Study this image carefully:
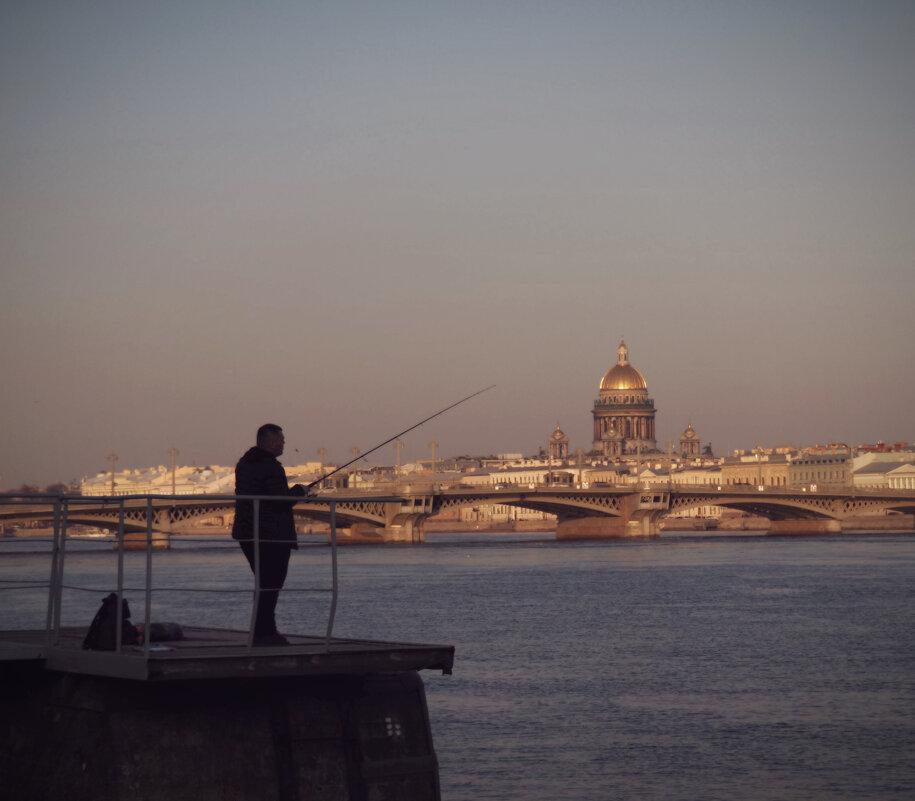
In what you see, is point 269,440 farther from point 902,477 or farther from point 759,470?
point 759,470

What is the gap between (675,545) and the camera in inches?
3329

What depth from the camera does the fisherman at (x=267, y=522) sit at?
6.80m

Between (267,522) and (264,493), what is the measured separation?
0.20 metres

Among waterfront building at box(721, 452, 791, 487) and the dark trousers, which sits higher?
waterfront building at box(721, 452, 791, 487)

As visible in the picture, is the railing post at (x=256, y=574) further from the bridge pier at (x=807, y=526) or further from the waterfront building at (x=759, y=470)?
the waterfront building at (x=759, y=470)

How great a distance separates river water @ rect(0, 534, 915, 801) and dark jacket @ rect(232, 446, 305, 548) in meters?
0.28

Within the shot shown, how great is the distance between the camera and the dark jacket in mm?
6977

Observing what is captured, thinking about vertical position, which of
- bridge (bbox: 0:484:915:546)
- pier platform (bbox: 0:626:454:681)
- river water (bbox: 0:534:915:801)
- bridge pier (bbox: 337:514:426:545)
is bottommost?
river water (bbox: 0:534:915:801)

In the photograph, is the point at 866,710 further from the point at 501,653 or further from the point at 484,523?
the point at 484,523

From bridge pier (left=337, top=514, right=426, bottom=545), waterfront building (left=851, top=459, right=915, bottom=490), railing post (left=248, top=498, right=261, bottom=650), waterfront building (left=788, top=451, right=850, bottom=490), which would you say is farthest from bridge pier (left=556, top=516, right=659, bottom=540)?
railing post (left=248, top=498, right=261, bottom=650)

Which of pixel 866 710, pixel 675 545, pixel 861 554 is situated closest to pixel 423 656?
pixel 866 710

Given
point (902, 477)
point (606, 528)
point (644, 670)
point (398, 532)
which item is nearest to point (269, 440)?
point (644, 670)

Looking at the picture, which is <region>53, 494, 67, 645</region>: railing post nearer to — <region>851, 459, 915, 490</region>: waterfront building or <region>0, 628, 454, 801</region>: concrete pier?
<region>0, 628, 454, 801</region>: concrete pier

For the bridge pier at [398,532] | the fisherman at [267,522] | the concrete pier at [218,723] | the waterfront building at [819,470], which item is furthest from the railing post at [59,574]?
the waterfront building at [819,470]
